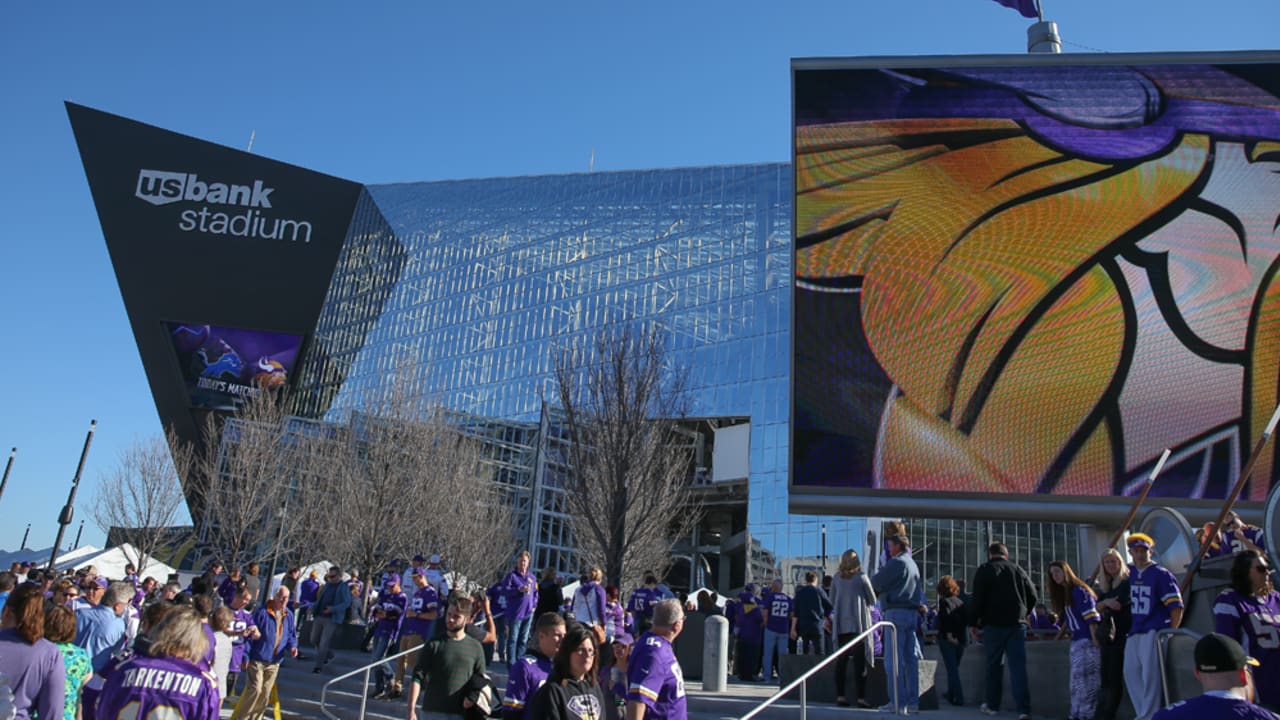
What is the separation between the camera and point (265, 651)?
1123 centimetres

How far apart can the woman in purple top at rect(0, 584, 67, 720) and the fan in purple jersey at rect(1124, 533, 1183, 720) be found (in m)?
7.43

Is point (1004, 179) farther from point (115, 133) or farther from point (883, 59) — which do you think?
point (115, 133)

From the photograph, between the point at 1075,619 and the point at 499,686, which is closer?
the point at 1075,619

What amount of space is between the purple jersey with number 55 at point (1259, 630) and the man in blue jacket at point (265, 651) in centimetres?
958

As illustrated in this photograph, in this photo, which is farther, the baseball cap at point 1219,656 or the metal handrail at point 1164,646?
the metal handrail at point 1164,646

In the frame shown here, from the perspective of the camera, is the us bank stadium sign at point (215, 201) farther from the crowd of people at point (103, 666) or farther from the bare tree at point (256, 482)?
the crowd of people at point (103, 666)

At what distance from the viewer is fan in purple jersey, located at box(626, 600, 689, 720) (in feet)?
17.1

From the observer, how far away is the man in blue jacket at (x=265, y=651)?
10895 millimetres

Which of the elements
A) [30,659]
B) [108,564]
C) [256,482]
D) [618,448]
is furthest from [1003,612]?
[256,482]

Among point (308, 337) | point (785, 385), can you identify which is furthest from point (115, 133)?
point (785, 385)

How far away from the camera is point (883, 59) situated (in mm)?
19797

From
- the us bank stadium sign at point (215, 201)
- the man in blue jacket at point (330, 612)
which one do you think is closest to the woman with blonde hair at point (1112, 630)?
the man in blue jacket at point (330, 612)

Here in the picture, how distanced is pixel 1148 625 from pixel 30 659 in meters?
7.77

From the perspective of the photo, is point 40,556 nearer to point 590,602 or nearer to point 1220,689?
point 590,602
